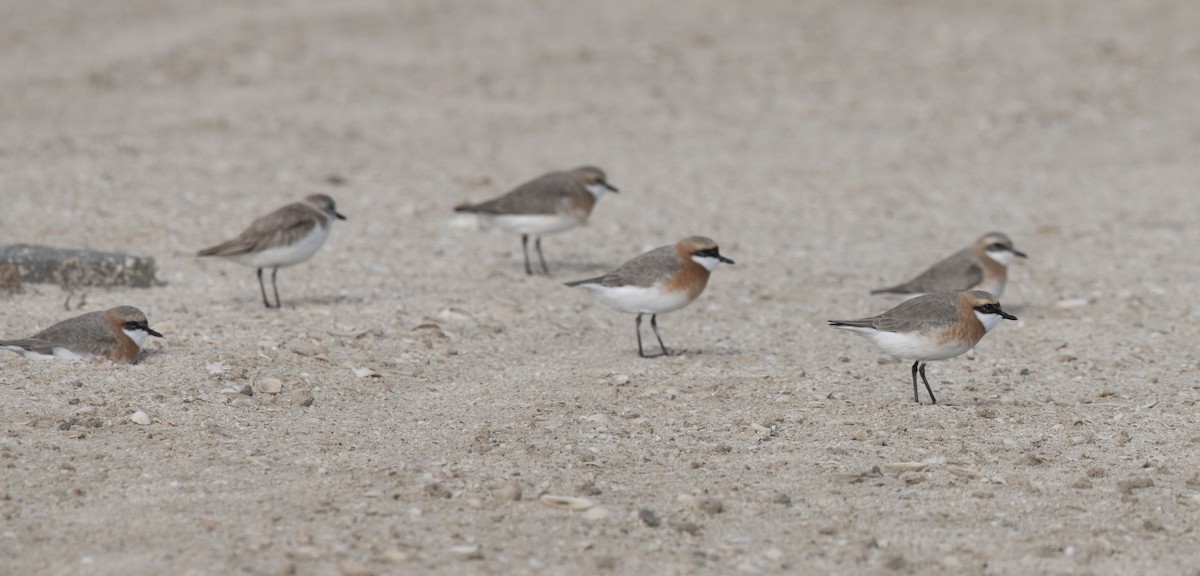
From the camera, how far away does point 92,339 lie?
877 cm

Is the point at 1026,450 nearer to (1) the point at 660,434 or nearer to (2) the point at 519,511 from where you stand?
(1) the point at 660,434

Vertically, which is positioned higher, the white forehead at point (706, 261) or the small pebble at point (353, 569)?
the white forehead at point (706, 261)

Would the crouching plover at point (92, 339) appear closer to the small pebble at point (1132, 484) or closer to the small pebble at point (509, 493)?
the small pebble at point (509, 493)

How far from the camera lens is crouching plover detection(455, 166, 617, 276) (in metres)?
12.6

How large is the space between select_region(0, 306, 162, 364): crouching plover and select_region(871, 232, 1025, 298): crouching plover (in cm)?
593

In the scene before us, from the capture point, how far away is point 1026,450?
26.5ft

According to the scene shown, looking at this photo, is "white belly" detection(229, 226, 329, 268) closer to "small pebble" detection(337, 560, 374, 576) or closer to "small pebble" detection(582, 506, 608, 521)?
"small pebble" detection(582, 506, 608, 521)

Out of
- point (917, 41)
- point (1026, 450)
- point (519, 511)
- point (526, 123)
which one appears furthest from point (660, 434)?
point (917, 41)

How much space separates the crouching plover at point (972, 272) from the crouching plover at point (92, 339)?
5.93 meters

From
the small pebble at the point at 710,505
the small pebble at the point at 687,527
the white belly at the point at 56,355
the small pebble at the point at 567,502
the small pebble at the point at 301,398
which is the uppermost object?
the white belly at the point at 56,355

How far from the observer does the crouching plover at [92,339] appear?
28.7 feet

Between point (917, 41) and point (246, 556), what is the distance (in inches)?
714

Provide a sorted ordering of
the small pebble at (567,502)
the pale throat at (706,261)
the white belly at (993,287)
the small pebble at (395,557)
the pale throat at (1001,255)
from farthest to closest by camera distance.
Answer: the pale throat at (1001,255) → the white belly at (993,287) → the pale throat at (706,261) → the small pebble at (567,502) → the small pebble at (395,557)

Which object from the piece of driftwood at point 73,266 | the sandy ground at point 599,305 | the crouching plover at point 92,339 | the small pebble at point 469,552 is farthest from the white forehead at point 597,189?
the small pebble at point 469,552
